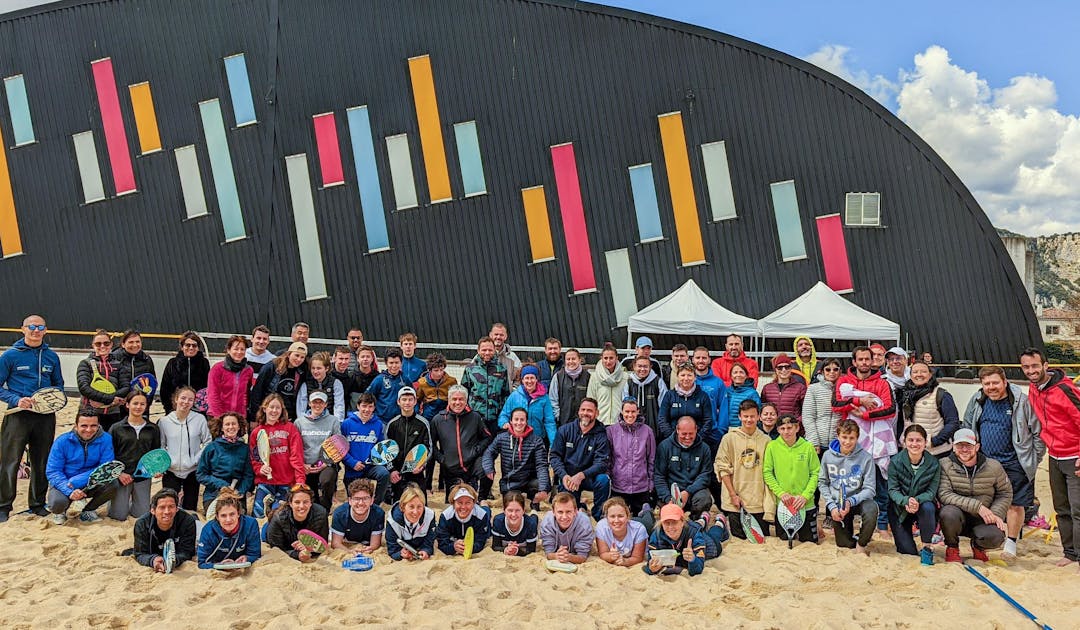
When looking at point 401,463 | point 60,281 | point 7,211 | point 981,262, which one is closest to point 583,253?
point 981,262

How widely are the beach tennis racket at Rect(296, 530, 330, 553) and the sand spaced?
0.39 ft

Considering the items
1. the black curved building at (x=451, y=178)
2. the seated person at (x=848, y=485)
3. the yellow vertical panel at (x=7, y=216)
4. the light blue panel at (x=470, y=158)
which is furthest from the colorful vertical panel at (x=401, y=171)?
the seated person at (x=848, y=485)

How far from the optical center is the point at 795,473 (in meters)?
6.88

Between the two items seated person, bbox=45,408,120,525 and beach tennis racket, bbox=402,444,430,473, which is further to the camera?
beach tennis racket, bbox=402,444,430,473

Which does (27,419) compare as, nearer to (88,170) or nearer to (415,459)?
(415,459)

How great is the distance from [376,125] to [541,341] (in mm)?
5635

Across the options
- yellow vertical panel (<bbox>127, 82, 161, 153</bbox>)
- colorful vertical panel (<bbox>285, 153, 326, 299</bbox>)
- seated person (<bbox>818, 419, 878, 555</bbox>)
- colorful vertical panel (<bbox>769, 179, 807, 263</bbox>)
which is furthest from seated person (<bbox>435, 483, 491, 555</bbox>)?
yellow vertical panel (<bbox>127, 82, 161, 153</bbox>)

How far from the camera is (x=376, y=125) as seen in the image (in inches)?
627

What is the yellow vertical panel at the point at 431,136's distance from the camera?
15.8 m

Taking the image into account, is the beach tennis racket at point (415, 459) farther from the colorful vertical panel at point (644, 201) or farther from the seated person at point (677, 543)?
the colorful vertical panel at point (644, 201)

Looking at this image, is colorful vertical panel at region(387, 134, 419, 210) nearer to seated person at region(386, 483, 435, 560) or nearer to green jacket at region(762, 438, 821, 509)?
seated person at region(386, 483, 435, 560)

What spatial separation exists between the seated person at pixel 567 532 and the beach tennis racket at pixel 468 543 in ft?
1.93

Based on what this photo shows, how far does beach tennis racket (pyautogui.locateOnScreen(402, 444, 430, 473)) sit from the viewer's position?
24.8 feet

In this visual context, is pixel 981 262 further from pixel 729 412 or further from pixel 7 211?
pixel 7 211
